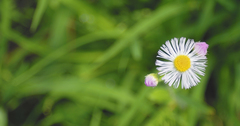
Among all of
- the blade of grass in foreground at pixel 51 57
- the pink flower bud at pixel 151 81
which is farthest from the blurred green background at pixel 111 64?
the pink flower bud at pixel 151 81

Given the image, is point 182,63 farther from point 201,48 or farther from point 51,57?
point 51,57

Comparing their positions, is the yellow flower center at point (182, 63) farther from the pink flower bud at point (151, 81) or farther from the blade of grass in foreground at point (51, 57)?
the blade of grass in foreground at point (51, 57)

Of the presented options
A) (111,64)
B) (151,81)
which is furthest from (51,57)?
(151,81)

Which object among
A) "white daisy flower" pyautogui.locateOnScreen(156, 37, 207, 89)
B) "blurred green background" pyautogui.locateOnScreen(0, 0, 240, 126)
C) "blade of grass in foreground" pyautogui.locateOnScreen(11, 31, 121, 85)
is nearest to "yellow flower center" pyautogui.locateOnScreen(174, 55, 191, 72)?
"white daisy flower" pyautogui.locateOnScreen(156, 37, 207, 89)

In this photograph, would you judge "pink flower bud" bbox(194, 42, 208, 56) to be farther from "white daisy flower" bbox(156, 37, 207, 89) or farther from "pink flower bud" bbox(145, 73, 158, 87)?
"pink flower bud" bbox(145, 73, 158, 87)

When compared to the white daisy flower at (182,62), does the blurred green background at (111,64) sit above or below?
above

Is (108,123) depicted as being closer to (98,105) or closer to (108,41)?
(98,105)
